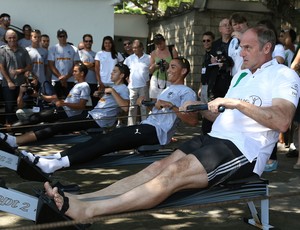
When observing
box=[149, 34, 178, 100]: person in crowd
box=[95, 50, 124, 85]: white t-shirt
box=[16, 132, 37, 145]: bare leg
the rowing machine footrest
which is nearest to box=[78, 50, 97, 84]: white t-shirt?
box=[95, 50, 124, 85]: white t-shirt

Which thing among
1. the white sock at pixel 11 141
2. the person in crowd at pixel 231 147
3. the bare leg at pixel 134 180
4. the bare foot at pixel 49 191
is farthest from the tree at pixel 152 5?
the bare foot at pixel 49 191

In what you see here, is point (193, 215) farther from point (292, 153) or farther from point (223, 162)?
point (292, 153)

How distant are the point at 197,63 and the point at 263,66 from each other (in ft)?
24.9

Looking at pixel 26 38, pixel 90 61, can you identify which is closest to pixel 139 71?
pixel 90 61

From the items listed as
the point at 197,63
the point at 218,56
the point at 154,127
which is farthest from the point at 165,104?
the point at 197,63

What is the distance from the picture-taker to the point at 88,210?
289 cm

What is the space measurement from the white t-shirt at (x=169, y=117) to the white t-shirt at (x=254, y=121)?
134cm

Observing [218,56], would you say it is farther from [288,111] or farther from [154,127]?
[288,111]

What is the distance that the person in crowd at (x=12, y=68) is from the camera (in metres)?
7.98

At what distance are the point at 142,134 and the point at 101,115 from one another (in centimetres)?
126

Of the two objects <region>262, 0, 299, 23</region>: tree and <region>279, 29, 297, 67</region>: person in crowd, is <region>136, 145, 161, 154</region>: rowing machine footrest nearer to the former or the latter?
<region>279, 29, 297, 67</region>: person in crowd

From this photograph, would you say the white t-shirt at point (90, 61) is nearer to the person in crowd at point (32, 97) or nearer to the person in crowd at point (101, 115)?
the person in crowd at point (32, 97)

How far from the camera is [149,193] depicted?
9.66 ft

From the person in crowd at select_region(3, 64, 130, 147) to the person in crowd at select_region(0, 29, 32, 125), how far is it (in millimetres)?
2517
